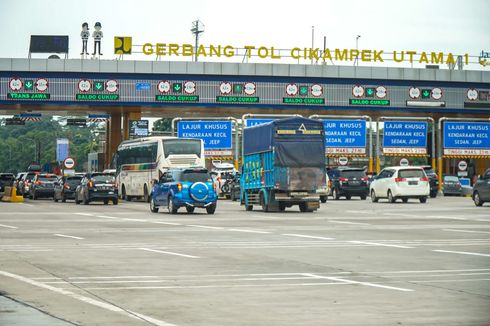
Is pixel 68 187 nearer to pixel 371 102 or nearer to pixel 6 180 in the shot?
pixel 6 180

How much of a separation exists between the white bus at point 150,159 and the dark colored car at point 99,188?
2.85 m

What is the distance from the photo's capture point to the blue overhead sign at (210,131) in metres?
66.8

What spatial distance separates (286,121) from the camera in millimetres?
41281

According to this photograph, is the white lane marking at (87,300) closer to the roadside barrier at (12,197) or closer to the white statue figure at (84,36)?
the roadside barrier at (12,197)

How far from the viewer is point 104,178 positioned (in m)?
52.8

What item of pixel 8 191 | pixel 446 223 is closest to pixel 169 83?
pixel 8 191

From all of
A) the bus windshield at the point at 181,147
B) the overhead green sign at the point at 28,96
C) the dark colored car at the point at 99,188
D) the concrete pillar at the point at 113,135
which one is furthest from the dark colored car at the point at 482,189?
the concrete pillar at the point at 113,135

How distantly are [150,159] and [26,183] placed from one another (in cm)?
1583

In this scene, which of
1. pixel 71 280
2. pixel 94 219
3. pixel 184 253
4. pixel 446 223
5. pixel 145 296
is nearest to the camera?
pixel 145 296

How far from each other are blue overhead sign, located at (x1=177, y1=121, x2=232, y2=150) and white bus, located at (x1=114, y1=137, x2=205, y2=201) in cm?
523

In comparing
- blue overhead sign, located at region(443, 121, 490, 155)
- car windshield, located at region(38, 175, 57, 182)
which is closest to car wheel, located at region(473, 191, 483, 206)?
blue overhead sign, located at region(443, 121, 490, 155)

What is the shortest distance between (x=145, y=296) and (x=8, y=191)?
49.3m

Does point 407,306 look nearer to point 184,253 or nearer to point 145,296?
point 145,296

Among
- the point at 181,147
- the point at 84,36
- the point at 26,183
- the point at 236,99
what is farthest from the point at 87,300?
the point at 84,36
